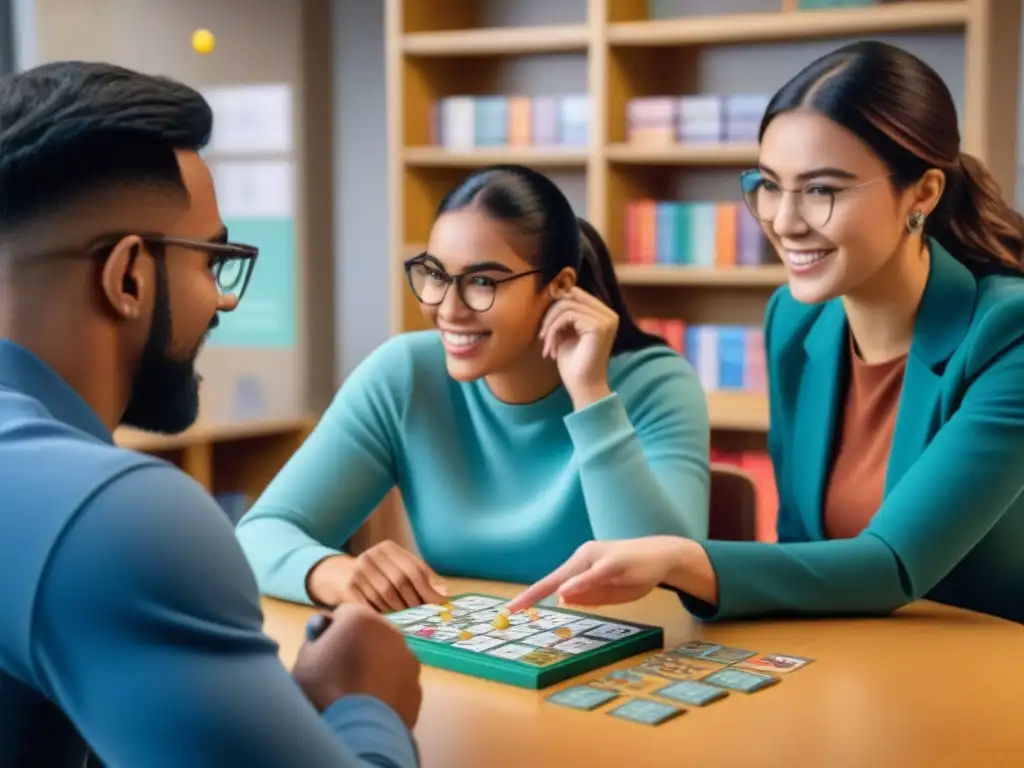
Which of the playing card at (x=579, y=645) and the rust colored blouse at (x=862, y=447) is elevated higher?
the rust colored blouse at (x=862, y=447)

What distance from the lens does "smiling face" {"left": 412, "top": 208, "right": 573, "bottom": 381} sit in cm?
189

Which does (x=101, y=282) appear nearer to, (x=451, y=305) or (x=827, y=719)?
(x=827, y=719)

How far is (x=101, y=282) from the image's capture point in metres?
0.98

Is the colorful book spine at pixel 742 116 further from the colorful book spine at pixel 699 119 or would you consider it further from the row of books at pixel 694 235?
the row of books at pixel 694 235

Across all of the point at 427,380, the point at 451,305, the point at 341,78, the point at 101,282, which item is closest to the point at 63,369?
the point at 101,282

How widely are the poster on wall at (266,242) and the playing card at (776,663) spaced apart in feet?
11.7

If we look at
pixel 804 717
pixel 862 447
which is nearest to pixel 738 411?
pixel 862 447

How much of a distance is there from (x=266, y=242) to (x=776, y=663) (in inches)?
146

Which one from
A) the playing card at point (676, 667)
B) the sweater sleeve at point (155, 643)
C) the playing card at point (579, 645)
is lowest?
the playing card at point (676, 667)

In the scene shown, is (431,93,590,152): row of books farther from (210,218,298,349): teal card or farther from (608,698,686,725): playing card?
(608,698,686,725): playing card

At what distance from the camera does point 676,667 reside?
4.60 ft

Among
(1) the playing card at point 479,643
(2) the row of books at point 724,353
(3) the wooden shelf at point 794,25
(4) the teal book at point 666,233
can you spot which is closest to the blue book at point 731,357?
(2) the row of books at point 724,353

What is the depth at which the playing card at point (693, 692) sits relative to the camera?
4.23 feet

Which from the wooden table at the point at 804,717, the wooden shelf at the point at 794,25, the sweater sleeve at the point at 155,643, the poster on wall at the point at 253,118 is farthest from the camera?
the poster on wall at the point at 253,118
